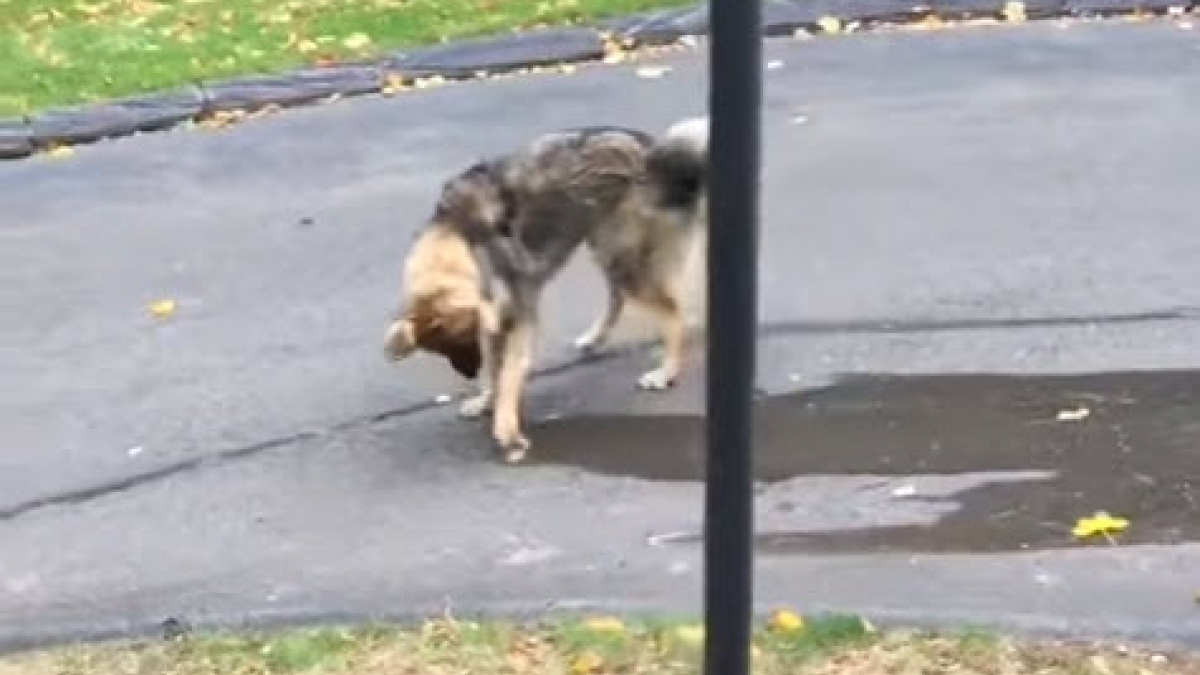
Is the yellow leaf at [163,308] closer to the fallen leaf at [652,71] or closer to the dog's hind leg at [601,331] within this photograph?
the dog's hind leg at [601,331]

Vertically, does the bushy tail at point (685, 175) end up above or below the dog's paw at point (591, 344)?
above

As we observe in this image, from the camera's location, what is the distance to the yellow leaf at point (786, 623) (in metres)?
4.91

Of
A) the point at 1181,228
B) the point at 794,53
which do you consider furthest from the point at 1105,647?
the point at 794,53

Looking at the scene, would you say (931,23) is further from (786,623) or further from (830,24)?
(786,623)

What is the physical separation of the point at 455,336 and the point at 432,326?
0.09 meters

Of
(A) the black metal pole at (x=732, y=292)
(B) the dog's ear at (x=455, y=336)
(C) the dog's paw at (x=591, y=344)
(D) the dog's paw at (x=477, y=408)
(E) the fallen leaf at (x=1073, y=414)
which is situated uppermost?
(A) the black metal pole at (x=732, y=292)

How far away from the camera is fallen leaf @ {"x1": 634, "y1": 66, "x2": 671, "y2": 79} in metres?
10.5

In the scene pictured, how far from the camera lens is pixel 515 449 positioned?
20.7ft

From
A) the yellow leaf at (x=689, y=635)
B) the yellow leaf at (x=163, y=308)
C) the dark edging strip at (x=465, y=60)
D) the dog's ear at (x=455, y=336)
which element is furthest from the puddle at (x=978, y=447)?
the dark edging strip at (x=465, y=60)

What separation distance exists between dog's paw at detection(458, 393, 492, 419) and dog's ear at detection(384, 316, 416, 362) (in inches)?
20.9

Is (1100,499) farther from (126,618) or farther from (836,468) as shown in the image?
(126,618)

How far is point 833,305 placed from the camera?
24.1ft

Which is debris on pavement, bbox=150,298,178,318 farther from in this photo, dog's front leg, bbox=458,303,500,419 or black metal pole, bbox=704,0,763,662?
black metal pole, bbox=704,0,763,662

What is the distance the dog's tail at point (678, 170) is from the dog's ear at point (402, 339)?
2.70 feet
